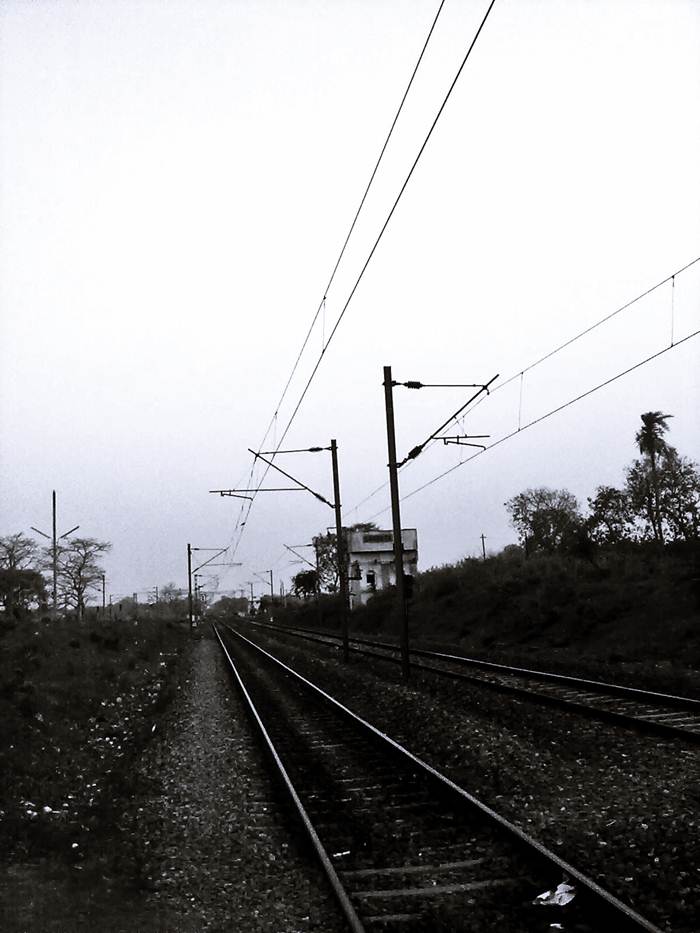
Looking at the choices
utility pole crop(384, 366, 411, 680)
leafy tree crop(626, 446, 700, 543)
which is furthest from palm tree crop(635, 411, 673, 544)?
utility pole crop(384, 366, 411, 680)

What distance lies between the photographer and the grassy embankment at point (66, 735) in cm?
903

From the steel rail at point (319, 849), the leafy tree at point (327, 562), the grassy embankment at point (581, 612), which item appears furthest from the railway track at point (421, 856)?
the leafy tree at point (327, 562)

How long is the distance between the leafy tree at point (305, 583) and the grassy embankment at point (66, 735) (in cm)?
6973

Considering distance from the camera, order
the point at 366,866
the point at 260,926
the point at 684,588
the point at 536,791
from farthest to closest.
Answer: the point at 684,588, the point at 536,791, the point at 366,866, the point at 260,926

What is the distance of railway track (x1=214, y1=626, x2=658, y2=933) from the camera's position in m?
5.71

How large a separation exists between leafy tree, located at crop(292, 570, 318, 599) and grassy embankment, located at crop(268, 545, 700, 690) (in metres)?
48.2

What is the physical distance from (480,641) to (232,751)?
27.0 meters

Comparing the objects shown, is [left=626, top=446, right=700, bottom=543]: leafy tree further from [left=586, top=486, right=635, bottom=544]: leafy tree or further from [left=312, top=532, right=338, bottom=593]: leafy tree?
[left=312, top=532, right=338, bottom=593]: leafy tree

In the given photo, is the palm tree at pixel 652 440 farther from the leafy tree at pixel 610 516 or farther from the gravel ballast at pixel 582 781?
the gravel ballast at pixel 582 781

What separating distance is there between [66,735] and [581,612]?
24.3 meters

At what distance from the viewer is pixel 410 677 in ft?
77.5

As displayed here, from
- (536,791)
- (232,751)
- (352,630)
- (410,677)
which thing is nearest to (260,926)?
(536,791)

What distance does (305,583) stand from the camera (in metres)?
108

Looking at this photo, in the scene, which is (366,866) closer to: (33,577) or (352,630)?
(352,630)
